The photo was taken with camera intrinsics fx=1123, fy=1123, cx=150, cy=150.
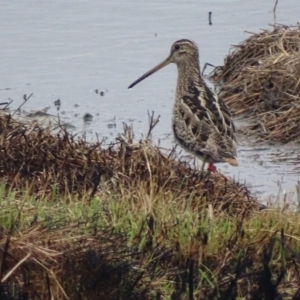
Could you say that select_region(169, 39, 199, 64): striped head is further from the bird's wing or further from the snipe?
the bird's wing

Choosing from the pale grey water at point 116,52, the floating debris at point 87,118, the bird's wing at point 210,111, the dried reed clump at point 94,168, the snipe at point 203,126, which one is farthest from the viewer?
the floating debris at point 87,118

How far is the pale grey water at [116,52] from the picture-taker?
1038 cm

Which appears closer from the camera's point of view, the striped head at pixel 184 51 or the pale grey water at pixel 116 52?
the striped head at pixel 184 51

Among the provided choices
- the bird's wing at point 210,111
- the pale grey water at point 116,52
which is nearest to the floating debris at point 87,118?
the pale grey water at point 116,52

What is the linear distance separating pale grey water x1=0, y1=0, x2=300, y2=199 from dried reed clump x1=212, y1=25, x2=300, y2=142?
407 millimetres

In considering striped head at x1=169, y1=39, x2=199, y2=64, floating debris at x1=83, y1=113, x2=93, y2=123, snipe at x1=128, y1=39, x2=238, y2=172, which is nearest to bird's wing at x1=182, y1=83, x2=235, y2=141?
snipe at x1=128, y1=39, x2=238, y2=172

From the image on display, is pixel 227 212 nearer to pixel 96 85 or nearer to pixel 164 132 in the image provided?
pixel 164 132

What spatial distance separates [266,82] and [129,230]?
212 inches

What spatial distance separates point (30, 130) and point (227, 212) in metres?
1.76

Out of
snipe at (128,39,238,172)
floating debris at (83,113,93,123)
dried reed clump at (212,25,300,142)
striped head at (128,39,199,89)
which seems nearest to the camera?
snipe at (128,39,238,172)

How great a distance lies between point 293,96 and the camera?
10477mm

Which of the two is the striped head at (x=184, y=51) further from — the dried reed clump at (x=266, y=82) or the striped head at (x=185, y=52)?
the dried reed clump at (x=266, y=82)

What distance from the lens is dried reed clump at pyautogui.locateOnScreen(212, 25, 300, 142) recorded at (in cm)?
1022

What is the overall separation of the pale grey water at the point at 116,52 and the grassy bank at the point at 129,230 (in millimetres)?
1556
